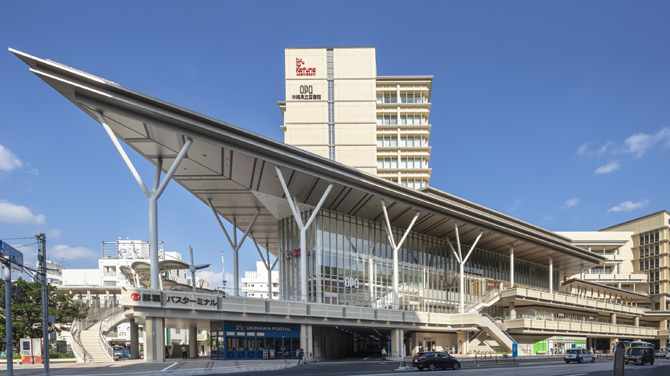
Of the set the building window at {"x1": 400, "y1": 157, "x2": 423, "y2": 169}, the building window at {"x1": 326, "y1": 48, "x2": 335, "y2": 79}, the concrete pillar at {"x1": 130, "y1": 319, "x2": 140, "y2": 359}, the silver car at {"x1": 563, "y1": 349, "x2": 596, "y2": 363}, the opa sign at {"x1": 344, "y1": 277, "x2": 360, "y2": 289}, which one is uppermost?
the building window at {"x1": 326, "y1": 48, "x2": 335, "y2": 79}

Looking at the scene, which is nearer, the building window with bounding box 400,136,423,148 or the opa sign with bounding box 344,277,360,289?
the opa sign with bounding box 344,277,360,289

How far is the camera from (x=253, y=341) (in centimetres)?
3994

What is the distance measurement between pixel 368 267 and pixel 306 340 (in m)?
14.9

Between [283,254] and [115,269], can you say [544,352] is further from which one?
Result: [115,269]

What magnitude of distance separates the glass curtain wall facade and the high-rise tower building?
35.1m

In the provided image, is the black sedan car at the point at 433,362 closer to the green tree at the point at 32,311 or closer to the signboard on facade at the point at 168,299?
the signboard on facade at the point at 168,299

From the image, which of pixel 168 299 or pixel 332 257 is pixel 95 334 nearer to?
pixel 168 299

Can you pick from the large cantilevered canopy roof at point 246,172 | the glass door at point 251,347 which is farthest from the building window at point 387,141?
the glass door at point 251,347

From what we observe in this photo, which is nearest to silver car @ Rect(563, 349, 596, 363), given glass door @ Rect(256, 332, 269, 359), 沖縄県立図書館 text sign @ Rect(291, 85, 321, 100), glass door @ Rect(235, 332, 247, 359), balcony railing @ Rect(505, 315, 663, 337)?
balcony railing @ Rect(505, 315, 663, 337)

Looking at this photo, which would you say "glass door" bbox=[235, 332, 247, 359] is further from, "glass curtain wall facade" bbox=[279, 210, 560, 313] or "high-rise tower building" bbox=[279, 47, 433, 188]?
"high-rise tower building" bbox=[279, 47, 433, 188]

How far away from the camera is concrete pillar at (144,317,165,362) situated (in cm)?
3350

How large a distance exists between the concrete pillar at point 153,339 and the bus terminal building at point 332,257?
3.0 inches

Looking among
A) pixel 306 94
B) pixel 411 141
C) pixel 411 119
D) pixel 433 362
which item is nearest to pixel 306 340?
pixel 433 362

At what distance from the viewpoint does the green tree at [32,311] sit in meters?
41.1
